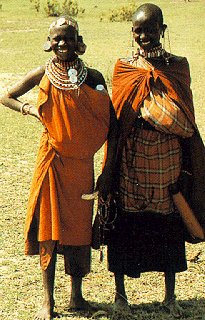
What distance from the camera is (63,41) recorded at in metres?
3.79

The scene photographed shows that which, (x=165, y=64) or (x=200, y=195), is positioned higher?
(x=165, y=64)

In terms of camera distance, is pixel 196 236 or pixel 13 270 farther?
pixel 13 270

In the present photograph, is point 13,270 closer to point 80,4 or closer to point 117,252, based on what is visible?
point 117,252

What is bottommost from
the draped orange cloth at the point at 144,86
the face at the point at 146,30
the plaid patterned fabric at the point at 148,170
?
the plaid patterned fabric at the point at 148,170

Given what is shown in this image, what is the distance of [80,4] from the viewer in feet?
102

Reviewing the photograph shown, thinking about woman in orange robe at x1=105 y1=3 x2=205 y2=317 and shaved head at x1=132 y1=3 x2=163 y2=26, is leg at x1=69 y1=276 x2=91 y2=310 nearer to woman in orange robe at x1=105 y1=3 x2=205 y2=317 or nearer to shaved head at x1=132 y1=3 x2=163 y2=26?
woman in orange robe at x1=105 y1=3 x2=205 y2=317

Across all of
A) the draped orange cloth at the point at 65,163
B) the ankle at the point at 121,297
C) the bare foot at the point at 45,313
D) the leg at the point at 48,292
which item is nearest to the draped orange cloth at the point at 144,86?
the draped orange cloth at the point at 65,163

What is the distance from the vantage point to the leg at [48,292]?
4.11 meters

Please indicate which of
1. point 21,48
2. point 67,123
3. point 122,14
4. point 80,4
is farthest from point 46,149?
point 80,4

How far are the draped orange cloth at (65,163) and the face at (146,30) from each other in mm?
392

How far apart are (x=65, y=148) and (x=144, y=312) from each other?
4.14 ft

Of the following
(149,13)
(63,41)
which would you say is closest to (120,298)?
(63,41)

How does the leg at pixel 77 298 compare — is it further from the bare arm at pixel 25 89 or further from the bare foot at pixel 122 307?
the bare arm at pixel 25 89

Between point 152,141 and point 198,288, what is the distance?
1335mm
